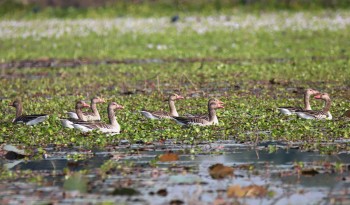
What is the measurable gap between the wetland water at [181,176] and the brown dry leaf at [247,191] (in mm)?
58

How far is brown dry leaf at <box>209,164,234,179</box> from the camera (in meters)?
12.9

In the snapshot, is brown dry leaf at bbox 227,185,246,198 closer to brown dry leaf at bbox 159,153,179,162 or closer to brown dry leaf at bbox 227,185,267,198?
brown dry leaf at bbox 227,185,267,198

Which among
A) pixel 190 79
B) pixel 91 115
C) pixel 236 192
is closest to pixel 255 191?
pixel 236 192

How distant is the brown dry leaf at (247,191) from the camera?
1149 cm

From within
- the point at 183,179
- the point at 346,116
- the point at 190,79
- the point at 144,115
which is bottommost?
the point at 190,79

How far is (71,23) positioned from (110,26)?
273 cm

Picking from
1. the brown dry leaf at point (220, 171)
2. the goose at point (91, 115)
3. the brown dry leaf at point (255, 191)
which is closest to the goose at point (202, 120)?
the goose at point (91, 115)

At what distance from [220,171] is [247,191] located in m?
1.40

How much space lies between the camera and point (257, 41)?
37.8 m

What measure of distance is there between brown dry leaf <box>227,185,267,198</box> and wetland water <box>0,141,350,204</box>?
6 cm

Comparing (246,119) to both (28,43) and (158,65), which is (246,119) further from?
(28,43)

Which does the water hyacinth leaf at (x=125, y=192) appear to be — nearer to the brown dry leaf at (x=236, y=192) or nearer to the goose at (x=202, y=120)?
the brown dry leaf at (x=236, y=192)

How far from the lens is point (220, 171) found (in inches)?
508

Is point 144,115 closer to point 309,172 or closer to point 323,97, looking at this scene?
point 323,97
